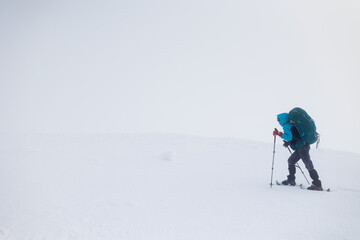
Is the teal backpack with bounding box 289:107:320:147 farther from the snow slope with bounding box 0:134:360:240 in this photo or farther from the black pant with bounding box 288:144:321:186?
the snow slope with bounding box 0:134:360:240

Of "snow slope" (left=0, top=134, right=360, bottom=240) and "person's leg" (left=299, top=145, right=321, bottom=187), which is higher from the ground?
"person's leg" (left=299, top=145, right=321, bottom=187)

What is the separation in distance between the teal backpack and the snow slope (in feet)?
4.84

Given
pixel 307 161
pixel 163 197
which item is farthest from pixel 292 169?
pixel 163 197

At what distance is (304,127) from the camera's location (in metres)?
7.64

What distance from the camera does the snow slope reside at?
474 centimetres

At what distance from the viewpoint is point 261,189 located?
7.50 m

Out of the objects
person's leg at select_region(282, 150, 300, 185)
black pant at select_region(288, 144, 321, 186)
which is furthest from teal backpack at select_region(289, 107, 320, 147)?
person's leg at select_region(282, 150, 300, 185)

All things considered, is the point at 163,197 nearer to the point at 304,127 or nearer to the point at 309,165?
the point at 309,165

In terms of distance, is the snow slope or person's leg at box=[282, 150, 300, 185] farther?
person's leg at box=[282, 150, 300, 185]

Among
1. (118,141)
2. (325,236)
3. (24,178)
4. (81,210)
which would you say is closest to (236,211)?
(325,236)

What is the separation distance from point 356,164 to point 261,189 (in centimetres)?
723

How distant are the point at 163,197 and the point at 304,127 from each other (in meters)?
4.54

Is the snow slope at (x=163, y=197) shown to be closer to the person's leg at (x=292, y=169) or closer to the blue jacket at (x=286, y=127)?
the person's leg at (x=292, y=169)

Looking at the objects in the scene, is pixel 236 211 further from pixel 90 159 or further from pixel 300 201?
pixel 90 159
